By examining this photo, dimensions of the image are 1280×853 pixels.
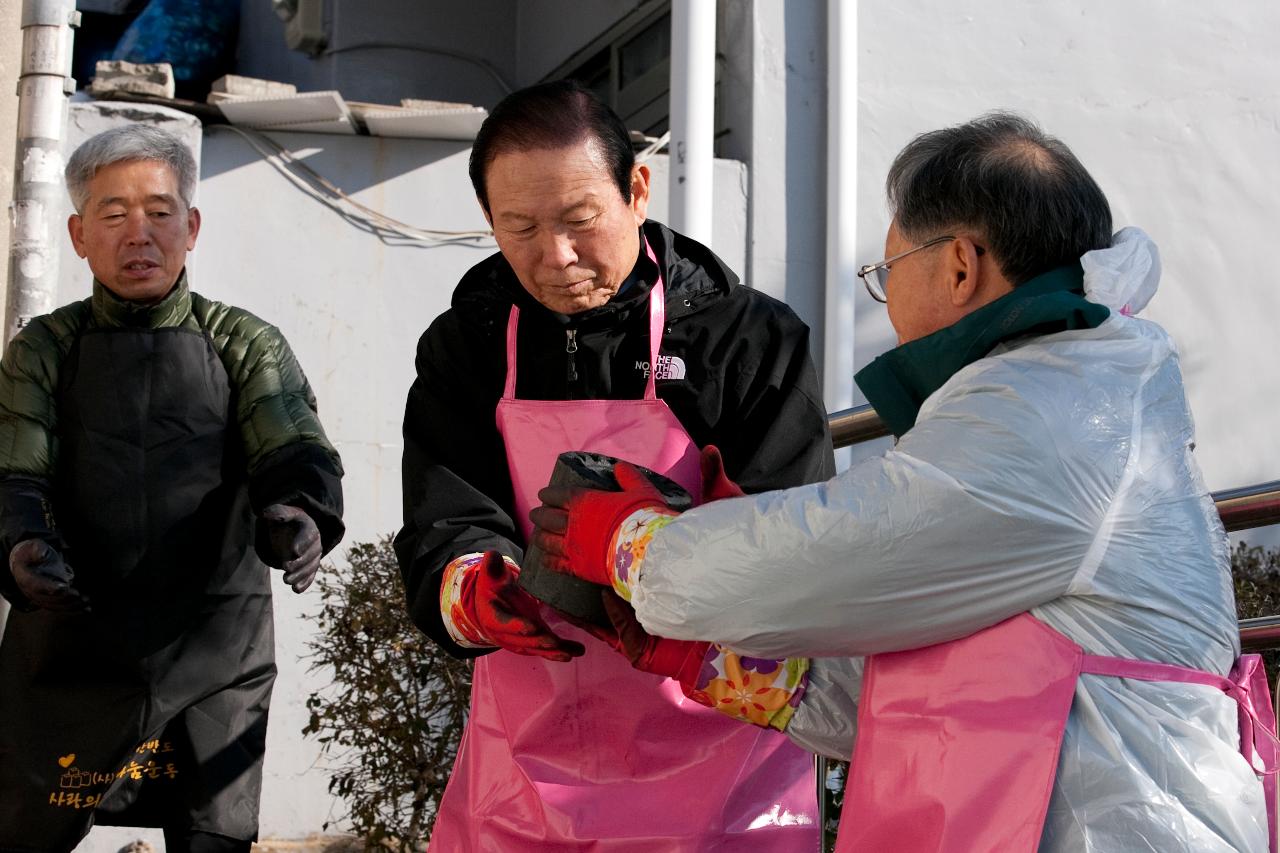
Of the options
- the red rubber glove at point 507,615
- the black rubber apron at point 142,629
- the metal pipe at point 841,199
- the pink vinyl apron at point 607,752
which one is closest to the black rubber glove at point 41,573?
the black rubber apron at point 142,629

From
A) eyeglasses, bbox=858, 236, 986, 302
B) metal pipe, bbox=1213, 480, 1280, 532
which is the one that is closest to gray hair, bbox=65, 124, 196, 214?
eyeglasses, bbox=858, 236, 986, 302

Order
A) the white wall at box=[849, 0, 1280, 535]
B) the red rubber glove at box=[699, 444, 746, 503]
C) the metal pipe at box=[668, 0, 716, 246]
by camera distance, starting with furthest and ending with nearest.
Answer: the white wall at box=[849, 0, 1280, 535]
the metal pipe at box=[668, 0, 716, 246]
the red rubber glove at box=[699, 444, 746, 503]

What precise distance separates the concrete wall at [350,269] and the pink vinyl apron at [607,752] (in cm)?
331

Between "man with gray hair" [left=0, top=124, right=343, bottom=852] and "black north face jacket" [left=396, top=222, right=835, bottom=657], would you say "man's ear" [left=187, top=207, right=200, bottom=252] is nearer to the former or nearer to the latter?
"man with gray hair" [left=0, top=124, right=343, bottom=852]

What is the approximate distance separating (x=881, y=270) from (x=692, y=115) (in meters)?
3.68

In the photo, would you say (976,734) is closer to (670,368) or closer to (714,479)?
(714,479)

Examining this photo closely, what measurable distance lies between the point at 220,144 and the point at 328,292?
689 millimetres

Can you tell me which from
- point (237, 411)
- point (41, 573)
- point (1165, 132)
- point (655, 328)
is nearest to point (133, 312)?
point (237, 411)

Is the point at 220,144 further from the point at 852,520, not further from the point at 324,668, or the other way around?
the point at 852,520

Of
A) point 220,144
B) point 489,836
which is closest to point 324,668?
point 220,144

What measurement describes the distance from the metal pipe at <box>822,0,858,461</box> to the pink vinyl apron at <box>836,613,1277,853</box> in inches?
160

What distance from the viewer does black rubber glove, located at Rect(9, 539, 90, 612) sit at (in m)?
3.06

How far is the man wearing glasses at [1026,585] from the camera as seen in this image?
165 centimetres

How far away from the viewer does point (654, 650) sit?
82.4 inches
